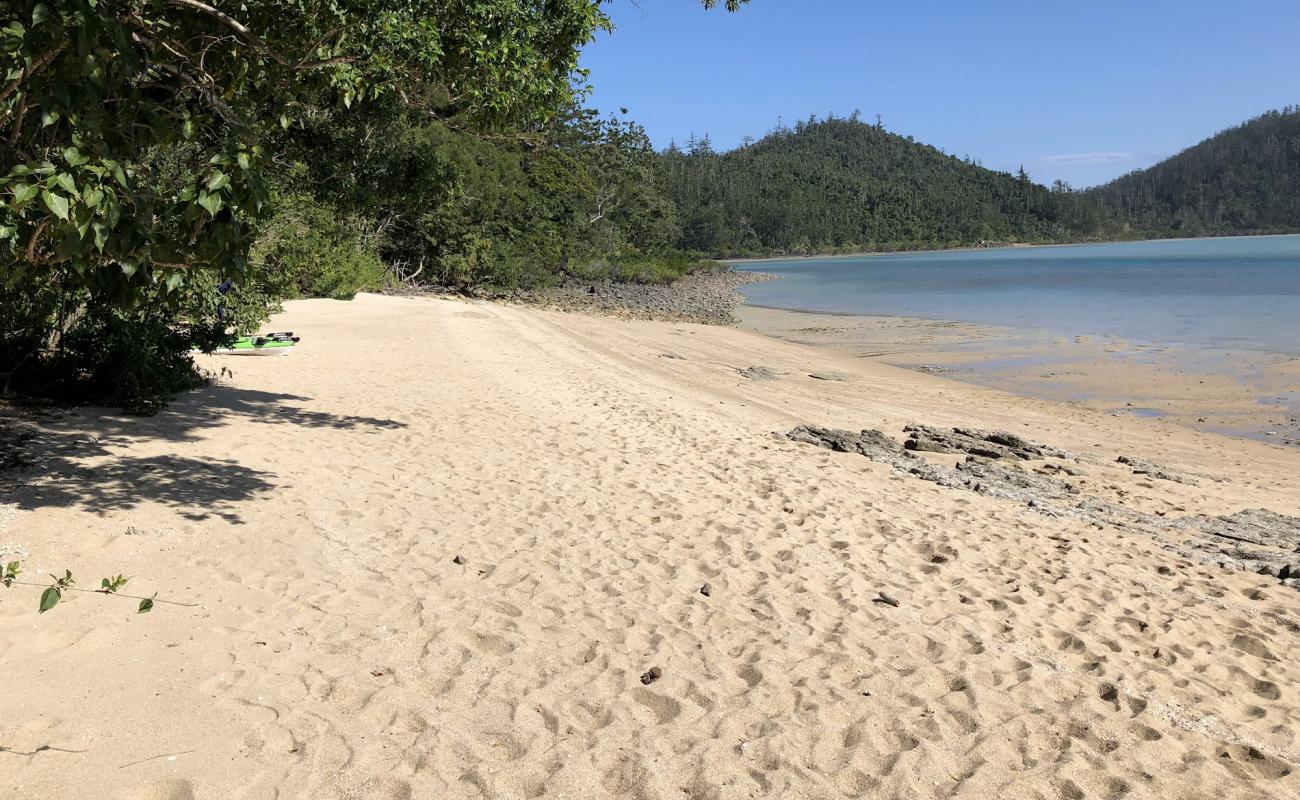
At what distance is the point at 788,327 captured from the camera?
3484cm

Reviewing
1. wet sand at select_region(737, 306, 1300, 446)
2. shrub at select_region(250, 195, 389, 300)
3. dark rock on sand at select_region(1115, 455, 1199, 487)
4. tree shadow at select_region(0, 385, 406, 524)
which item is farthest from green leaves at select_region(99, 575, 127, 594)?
wet sand at select_region(737, 306, 1300, 446)

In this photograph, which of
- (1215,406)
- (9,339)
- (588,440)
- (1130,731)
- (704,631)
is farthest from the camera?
(1215,406)

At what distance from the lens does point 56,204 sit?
3.29 m

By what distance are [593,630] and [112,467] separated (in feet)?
13.5

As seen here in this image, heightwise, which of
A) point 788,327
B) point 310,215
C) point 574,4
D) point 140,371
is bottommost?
point 788,327

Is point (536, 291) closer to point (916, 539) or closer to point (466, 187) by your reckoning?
point (466, 187)

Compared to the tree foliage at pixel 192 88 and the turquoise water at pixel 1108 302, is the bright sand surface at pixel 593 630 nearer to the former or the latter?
the tree foliage at pixel 192 88

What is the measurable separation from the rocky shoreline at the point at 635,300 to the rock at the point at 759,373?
14.3 metres

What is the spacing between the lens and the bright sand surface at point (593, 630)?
3594 millimetres

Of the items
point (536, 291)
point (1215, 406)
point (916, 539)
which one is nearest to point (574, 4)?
point (916, 539)

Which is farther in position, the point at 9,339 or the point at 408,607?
the point at 9,339

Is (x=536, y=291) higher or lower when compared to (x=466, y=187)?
lower

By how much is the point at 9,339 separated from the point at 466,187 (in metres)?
27.6

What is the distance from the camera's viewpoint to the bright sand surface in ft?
11.8
